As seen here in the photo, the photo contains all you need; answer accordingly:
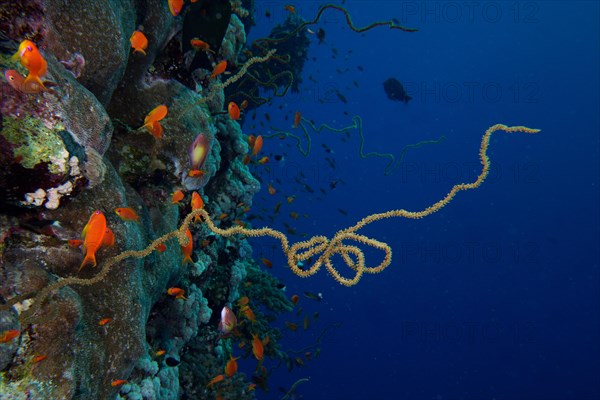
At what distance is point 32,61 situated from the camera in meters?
2.29

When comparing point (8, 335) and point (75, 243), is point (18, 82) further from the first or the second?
point (8, 335)

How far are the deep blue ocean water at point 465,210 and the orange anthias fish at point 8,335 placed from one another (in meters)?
40.6

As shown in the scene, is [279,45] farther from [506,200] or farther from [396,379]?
[506,200]

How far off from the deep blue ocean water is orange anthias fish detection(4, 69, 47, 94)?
1594 inches

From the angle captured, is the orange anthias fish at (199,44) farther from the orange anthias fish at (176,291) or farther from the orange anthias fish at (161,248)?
the orange anthias fish at (176,291)

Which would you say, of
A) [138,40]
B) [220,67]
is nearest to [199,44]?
[220,67]

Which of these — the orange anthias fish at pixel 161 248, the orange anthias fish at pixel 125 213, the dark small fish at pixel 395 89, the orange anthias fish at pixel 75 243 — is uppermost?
the dark small fish at pixel 395 89

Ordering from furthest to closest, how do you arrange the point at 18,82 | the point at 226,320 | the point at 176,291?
the point at 226,320 < the point at 176,291 < the point at 18,82

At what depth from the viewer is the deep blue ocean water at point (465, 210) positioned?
165 feet

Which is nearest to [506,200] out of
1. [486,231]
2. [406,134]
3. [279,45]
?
[486,231]

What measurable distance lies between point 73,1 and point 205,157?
1955 mm

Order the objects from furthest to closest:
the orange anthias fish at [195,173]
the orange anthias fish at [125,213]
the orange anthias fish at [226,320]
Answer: the orange anthias fish at [226,320] < the orange anthias fish at [195,173] < the orange anthias fish at [125,213]

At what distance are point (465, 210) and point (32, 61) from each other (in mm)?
70493

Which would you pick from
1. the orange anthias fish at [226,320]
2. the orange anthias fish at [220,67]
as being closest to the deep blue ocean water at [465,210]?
the orange anthias fish at [226,320]
